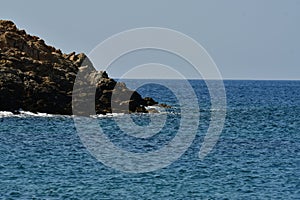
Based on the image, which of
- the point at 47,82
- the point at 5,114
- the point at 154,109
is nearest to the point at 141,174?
the point at 5,114

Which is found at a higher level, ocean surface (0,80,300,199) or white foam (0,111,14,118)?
white foam (0,111,14,118)

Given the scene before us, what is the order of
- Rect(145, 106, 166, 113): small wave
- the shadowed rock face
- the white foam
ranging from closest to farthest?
1. the white foam
2. the shadowed rock face
3. Rect(145, 106, 166, 113): small wave

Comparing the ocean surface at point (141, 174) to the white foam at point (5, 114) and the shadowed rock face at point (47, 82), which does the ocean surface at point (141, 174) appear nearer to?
the white foam at point (5, 114)

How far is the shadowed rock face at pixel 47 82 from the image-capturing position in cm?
6925

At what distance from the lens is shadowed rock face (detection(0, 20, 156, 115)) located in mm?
69250

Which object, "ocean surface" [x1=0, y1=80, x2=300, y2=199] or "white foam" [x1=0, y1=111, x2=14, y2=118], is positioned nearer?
"ocean surface" [x1=0, y1=80, x2=300, y2=199]

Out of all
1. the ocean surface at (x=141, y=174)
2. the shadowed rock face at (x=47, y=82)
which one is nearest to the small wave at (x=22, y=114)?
the shadowed rock face at (x=47, y=82)

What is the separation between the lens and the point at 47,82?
236ft

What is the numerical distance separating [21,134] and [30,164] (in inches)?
541

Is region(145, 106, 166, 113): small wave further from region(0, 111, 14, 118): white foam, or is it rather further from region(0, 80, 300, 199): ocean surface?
region(0, 111, 14, 118): white foam

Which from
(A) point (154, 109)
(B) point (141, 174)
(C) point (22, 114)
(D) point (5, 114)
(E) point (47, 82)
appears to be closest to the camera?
(B) point (141, 174)

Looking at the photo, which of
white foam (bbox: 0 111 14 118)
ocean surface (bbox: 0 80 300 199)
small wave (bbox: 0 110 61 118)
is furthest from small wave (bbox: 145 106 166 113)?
white foam (bbox: 0 111 14 118)

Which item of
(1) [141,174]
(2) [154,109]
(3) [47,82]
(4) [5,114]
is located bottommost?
(1) [141,174]

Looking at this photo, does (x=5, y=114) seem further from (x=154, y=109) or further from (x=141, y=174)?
(x=141, y=174)
